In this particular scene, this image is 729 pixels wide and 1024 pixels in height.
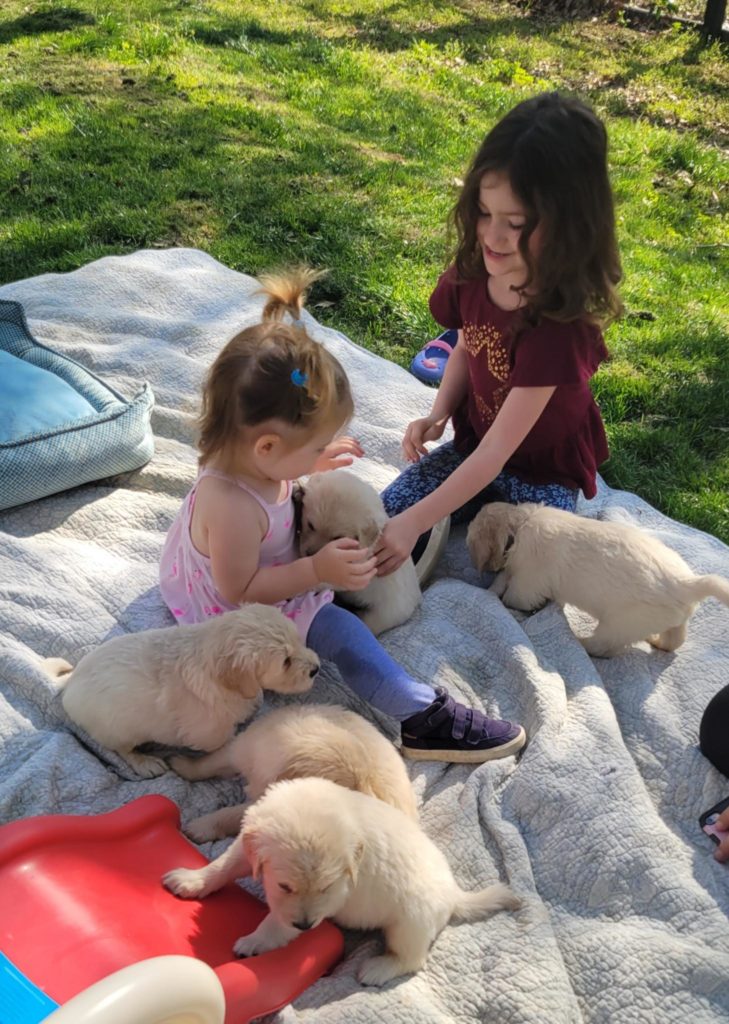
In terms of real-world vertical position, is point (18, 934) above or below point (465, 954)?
above

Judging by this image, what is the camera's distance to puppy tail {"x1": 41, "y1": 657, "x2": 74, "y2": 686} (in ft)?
9.11

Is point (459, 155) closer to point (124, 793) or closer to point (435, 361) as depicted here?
point (435, 361)

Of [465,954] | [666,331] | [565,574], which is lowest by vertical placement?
[465,954]

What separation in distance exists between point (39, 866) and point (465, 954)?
1.03 meters

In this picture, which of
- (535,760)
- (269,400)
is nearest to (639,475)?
(535,760)

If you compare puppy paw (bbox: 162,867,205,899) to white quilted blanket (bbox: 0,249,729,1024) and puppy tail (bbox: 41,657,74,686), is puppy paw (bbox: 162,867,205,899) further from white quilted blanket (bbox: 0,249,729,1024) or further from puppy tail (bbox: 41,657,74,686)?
puppy tail (bbox: 41,657,74,686)

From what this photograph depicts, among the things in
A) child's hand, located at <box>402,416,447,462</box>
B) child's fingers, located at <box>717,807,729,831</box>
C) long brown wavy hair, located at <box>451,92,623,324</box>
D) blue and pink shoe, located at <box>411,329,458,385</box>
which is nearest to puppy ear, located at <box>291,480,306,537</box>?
child's hand, located at <box>402,416,447,462</box>

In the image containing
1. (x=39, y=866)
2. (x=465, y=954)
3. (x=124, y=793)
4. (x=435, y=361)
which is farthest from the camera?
(x=435, y=361)

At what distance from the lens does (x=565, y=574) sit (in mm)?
3232

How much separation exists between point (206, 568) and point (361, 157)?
5.09m

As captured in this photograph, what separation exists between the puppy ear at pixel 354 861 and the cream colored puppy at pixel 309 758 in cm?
28

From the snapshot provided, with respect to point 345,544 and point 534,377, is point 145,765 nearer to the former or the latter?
point 345,544

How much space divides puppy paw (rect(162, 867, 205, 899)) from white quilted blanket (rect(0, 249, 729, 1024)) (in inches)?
13.6

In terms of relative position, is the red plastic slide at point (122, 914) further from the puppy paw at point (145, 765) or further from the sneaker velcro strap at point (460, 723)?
the sneaker velcro strap at point (460, 723)
